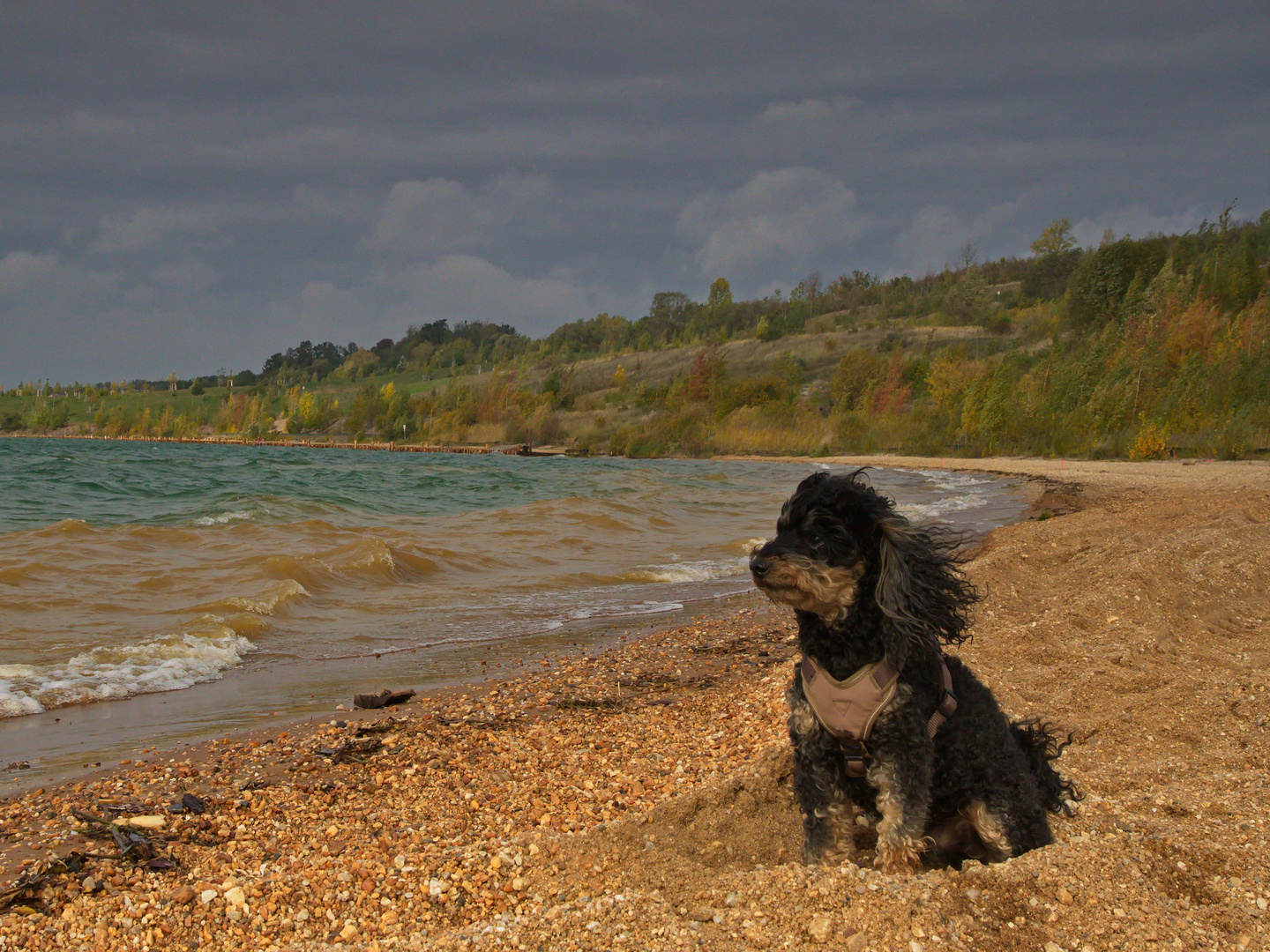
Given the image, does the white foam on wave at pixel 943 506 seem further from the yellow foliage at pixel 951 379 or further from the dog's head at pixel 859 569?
the yellow foliage at pixel 951 379

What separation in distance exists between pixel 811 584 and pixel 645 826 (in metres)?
1.55

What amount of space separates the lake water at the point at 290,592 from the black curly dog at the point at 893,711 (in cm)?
429

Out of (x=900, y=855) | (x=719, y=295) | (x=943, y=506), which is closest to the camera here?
(x=900, y=855)

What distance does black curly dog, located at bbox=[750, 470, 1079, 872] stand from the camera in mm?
3074

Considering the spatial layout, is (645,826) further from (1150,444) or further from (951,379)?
(951,379)

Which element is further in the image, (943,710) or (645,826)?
(645,826)

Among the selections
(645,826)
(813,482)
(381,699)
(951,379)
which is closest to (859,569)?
(813,482)

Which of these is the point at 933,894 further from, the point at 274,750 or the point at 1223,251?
the point at 1223,251

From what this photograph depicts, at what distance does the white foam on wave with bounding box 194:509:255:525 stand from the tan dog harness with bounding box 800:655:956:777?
16231 mm

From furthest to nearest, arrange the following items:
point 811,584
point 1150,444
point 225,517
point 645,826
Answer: point 1150,444 < point 225,517 < point 645,826 < point 811,584

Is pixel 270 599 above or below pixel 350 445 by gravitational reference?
below

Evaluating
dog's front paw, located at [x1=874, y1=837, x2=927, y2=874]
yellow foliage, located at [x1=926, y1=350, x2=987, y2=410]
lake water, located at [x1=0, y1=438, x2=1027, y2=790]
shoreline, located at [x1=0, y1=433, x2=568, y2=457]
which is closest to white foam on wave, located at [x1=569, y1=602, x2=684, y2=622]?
lake water, located at [x1=0, y1=438, x2=1027, y2=790]

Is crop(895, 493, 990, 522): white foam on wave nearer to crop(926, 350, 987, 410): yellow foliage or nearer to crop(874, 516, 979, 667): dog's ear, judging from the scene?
crop(874, 516, 979, 667): dog's ear

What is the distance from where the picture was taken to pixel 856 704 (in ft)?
10.1
